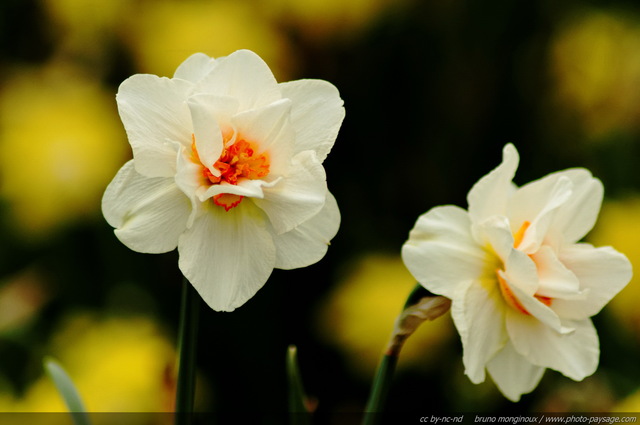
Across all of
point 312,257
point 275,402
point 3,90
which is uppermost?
point 312,257

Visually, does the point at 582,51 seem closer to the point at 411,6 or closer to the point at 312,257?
the point at 411,6

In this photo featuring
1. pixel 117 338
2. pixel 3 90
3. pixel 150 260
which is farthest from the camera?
pixel 3 90

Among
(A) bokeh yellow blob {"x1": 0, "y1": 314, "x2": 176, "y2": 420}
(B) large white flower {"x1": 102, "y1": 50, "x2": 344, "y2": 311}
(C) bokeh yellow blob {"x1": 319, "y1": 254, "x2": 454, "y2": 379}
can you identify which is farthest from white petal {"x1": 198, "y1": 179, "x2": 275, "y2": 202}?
(C) bokeh yellow blob {"x1": 319, "y1": 254, "x2": 454, "y2": 379}

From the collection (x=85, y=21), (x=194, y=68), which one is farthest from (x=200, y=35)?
(x=194, y=68)

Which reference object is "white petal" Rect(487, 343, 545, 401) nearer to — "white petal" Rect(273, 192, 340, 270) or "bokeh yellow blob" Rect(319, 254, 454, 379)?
"white petal" Rect(273, 192, 340, 270)

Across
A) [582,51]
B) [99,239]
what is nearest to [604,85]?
[582,51]
